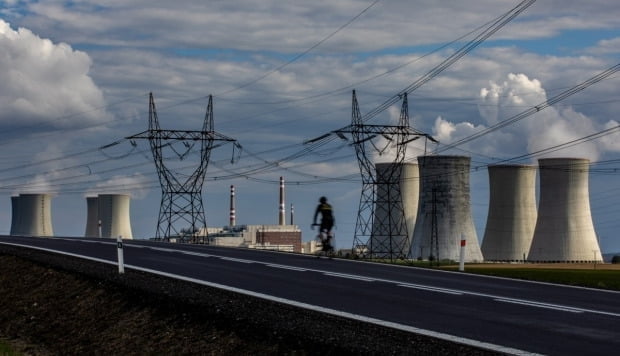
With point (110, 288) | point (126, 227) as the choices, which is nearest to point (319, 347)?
point (110, 288)

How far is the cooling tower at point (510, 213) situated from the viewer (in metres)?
69.6

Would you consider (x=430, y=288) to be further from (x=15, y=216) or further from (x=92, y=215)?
(x=15, y=216)

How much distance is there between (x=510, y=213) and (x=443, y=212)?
20.6 feet

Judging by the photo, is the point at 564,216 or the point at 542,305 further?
the point at 564,216

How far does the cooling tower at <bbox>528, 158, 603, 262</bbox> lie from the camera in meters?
64.2

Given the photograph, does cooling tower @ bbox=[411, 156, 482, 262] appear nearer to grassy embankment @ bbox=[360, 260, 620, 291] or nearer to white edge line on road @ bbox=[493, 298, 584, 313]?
grassy embankment @ bbox=[360, 260, 620, 291]

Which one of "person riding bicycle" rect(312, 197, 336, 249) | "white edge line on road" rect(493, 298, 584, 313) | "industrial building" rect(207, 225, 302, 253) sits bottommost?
"industrial building" rect(207, 225, 302, 253)

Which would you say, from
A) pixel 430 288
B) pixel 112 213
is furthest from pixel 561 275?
pixel 112 213

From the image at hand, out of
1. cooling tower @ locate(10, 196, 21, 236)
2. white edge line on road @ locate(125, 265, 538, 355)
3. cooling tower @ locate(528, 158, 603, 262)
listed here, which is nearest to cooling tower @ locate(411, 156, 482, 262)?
cooling tower @ locate(528, 158, 603, 262)

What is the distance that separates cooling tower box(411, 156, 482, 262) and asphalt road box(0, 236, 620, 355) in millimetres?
44886

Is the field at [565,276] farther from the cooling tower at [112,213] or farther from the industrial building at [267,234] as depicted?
the industrial building at [267,234]

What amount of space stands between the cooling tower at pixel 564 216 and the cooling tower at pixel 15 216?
59.5m

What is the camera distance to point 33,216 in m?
104

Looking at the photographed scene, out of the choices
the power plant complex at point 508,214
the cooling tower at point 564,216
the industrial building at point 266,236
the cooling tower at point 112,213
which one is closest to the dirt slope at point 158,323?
the power plant complex at point 508,214
